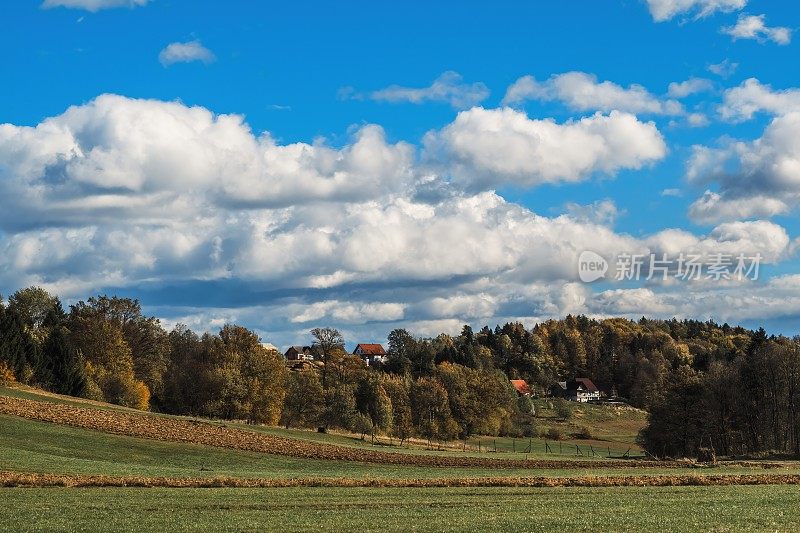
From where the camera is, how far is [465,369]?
152m

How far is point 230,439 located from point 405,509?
4956 cm

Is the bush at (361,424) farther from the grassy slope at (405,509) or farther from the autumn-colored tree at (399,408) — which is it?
the grassy slope at (405,509)

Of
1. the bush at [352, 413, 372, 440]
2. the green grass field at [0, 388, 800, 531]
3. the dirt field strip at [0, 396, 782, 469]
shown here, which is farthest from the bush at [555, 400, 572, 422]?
the green grass field at [0, 388, 800, 531]

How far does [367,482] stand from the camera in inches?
1725

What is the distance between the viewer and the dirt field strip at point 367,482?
3888 centimetres

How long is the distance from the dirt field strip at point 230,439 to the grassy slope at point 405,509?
97.8 ft

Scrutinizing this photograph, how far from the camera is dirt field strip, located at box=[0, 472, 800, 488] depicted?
38.9 metres

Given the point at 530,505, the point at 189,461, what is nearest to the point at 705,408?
the point at 189,461

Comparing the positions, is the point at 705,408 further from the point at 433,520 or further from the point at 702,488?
the point at 433,520

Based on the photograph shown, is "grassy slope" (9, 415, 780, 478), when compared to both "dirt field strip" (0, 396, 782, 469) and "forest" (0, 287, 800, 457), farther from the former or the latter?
"forest" (0, 287, 800, 457)

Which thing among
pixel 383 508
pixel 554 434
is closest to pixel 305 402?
pixel 554 434

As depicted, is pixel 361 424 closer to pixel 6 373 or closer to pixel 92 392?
pixel 92 392

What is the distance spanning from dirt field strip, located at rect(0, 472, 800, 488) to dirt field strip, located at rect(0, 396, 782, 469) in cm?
1992

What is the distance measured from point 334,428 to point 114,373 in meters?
32.9
